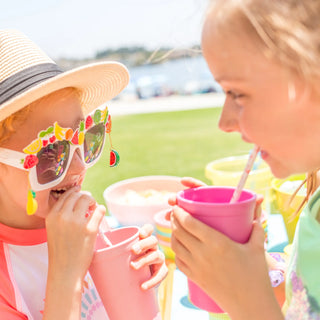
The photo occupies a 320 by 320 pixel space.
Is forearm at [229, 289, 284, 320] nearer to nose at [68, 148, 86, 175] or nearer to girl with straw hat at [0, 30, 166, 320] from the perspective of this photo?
girl with straw hat at [0, 30, 166, 320]

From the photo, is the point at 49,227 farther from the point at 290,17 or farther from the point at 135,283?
the point at 290,17

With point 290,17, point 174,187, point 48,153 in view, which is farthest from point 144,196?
point 290,17

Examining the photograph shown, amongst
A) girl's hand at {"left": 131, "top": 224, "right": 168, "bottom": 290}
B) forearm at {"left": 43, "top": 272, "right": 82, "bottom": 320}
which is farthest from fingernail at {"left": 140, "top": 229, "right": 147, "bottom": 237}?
forearm at {"left": 43, "top": 272, "right": 82, "bottom": 320}

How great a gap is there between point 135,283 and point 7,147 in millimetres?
527

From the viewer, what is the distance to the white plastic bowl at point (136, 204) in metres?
1.89

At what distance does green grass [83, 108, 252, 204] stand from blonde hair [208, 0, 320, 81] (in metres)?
3.78

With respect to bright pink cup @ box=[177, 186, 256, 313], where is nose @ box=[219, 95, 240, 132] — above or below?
above

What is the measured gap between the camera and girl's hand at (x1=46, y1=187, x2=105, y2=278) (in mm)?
1098

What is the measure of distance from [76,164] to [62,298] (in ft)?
1.32

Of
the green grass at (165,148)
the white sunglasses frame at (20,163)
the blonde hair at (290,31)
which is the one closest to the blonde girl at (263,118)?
the blonde hair at (290,31)

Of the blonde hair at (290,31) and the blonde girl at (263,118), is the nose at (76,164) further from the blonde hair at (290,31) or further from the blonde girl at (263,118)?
the blonde hair at (290,31)

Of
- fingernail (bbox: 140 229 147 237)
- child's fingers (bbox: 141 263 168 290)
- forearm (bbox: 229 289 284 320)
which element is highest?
forearm (bbox: 229 289 284 320)

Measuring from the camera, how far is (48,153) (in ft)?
3.89

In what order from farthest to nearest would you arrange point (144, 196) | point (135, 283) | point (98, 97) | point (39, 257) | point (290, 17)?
point (144, 196) < point (98, 97) < point (39, 257) < point (135, 283) < point (290, 17)
